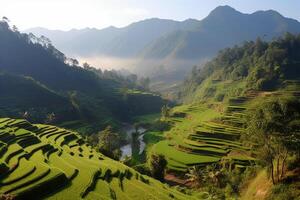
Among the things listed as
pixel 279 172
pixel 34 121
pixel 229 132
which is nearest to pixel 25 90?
pixel 34 121

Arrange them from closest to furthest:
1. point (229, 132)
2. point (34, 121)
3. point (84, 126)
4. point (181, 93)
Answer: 1. point (229, 132)
2. point (34, 121)
3. point (84, 126)
4. point (181, 93)

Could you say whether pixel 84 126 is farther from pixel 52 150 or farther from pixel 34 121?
pixel 52 150

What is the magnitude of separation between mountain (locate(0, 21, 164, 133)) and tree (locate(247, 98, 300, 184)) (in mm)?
65019

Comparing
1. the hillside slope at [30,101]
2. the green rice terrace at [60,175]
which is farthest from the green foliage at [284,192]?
the hillside slope at [30,101]

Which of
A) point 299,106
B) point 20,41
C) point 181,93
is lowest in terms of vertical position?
point 181,93

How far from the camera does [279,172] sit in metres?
36.9

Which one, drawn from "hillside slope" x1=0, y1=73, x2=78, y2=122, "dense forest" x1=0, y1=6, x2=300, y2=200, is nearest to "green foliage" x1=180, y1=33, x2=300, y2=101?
"dense forest" x1=0, y1=6, x2=300, y2=200

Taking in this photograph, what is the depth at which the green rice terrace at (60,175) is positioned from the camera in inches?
1136

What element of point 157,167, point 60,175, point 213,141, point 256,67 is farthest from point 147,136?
point 60,175

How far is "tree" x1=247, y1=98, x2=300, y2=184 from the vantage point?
3328 cm

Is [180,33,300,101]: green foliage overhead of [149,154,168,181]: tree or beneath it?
overhead

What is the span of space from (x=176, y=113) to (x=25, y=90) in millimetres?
44155

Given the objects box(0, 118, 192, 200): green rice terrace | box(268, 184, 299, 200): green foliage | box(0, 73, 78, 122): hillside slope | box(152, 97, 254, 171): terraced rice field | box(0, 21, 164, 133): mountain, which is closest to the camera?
box(0, 118, 192, 200): green rice terrace

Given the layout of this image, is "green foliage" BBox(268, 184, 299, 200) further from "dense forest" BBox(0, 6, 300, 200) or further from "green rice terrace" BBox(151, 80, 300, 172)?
"green rice terrace" BBox(151, 80, 300, 172)
